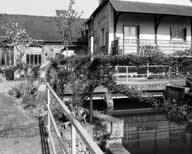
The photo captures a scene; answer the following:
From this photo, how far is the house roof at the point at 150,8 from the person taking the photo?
521 inches

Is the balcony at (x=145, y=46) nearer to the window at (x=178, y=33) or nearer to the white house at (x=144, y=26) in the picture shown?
the white house at (x=144, y=26)

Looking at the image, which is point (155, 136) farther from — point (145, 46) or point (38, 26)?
point (38, 26)

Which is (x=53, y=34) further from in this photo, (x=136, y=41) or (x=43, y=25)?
(x=136, y=41)

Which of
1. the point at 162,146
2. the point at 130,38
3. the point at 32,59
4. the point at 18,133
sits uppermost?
the point at 130,38

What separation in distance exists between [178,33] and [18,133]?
45.6 ft

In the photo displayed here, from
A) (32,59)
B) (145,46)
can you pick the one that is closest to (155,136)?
(145,46)

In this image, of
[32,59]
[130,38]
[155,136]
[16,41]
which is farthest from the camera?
[32,59]

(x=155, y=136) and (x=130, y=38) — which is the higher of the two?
(x=130, y=38)

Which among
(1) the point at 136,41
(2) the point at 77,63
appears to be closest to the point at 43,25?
(1) the point at 136,41

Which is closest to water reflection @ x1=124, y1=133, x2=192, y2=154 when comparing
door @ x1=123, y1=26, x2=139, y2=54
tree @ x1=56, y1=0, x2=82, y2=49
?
door @ x1=123, y1=26, x2=139, y2=54

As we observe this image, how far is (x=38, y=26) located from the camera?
21.3 metres

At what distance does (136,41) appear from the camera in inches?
554

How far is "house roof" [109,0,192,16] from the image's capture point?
13225 millimetres

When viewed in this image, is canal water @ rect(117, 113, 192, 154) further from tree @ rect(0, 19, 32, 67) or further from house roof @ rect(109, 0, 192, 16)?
tree @ rect(0, 19, 32, 67)
